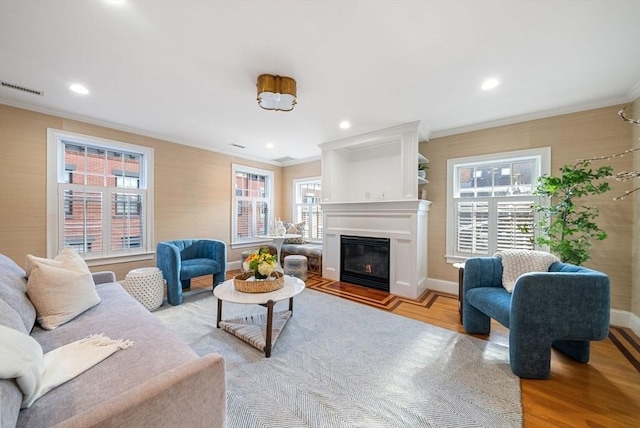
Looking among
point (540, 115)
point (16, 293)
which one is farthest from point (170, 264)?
point (540, 115)

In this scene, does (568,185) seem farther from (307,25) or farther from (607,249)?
(307,25)

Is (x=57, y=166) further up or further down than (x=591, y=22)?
further down

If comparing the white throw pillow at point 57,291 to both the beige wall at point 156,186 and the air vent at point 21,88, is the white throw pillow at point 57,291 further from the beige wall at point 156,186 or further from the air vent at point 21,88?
the air vent at point 21,88

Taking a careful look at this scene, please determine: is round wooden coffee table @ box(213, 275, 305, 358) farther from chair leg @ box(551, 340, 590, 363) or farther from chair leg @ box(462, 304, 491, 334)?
chair leg @ box(551, 340, 590, 363)

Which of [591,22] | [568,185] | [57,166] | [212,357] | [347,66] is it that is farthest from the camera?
[57,166]

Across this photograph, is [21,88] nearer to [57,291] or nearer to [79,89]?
[79,89]

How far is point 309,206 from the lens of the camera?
5777 mm

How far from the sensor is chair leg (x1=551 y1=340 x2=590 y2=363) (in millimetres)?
2008

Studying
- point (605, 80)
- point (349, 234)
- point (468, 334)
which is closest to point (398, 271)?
point (349, 234)

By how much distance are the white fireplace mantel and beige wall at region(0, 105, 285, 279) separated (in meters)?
2.41

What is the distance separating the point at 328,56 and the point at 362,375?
8.40 feet

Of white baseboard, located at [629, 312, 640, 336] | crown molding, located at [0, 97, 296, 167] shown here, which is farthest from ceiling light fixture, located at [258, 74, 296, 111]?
white baseboard, located at [629, 312, 640, 336]

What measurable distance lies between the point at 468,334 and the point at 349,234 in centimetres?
216

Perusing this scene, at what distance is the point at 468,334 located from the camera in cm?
246
